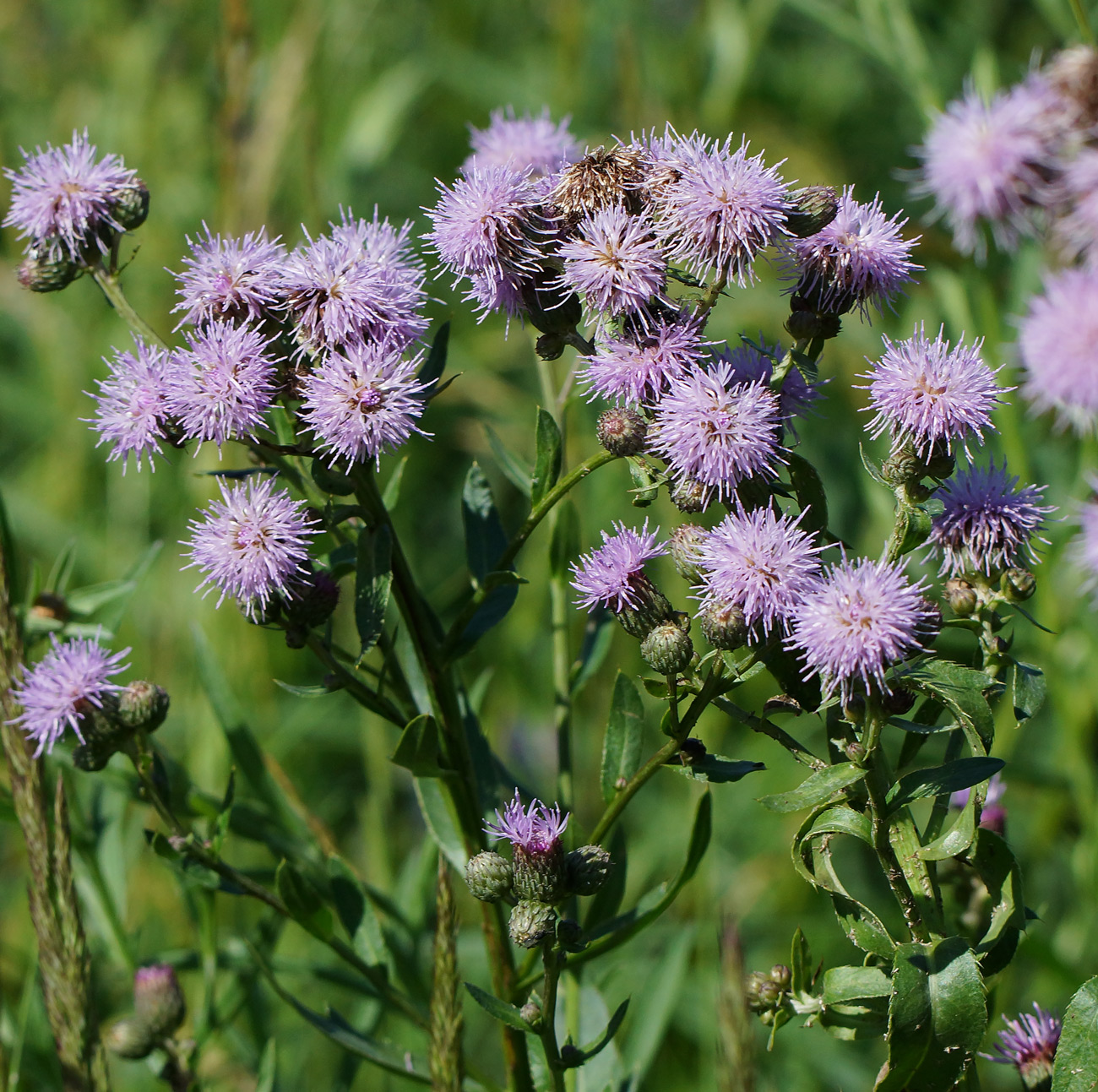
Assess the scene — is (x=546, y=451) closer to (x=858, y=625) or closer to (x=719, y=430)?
(x=719, y=430)

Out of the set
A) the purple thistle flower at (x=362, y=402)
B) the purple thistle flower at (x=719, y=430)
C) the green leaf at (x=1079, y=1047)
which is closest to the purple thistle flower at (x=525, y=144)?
the purple thistle flower at (x=362, y=402)

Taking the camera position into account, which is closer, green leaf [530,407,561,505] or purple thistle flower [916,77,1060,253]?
purple thistle flower [916,77,1060,253]

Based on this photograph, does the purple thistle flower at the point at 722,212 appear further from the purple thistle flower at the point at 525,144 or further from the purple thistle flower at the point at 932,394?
the purple thistle flower at the point at 525,144

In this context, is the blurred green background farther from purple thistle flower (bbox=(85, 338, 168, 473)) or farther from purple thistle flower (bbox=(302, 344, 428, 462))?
purple thistle flower (bbox=(302, 344, 428, 462))

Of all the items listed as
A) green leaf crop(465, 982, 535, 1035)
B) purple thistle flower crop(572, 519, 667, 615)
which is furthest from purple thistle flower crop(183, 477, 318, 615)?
green leaf crop(465, 982, 535, 1035)

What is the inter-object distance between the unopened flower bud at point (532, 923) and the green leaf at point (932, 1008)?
46 cm

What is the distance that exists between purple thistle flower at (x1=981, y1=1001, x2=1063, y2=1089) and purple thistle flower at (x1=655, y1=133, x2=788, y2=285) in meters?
1.16

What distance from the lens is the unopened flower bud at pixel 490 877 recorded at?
5.68ft

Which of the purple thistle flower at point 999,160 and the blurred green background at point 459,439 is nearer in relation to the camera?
the purple thistle flower at point 999,160

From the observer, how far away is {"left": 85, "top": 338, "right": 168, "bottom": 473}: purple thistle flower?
1.88 metres

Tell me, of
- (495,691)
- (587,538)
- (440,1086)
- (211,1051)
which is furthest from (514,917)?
(495,691)

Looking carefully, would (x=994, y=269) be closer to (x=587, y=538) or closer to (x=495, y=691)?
(x=587, y=538)

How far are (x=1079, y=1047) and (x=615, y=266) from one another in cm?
121

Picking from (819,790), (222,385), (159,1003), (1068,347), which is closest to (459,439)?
(159,1003)
